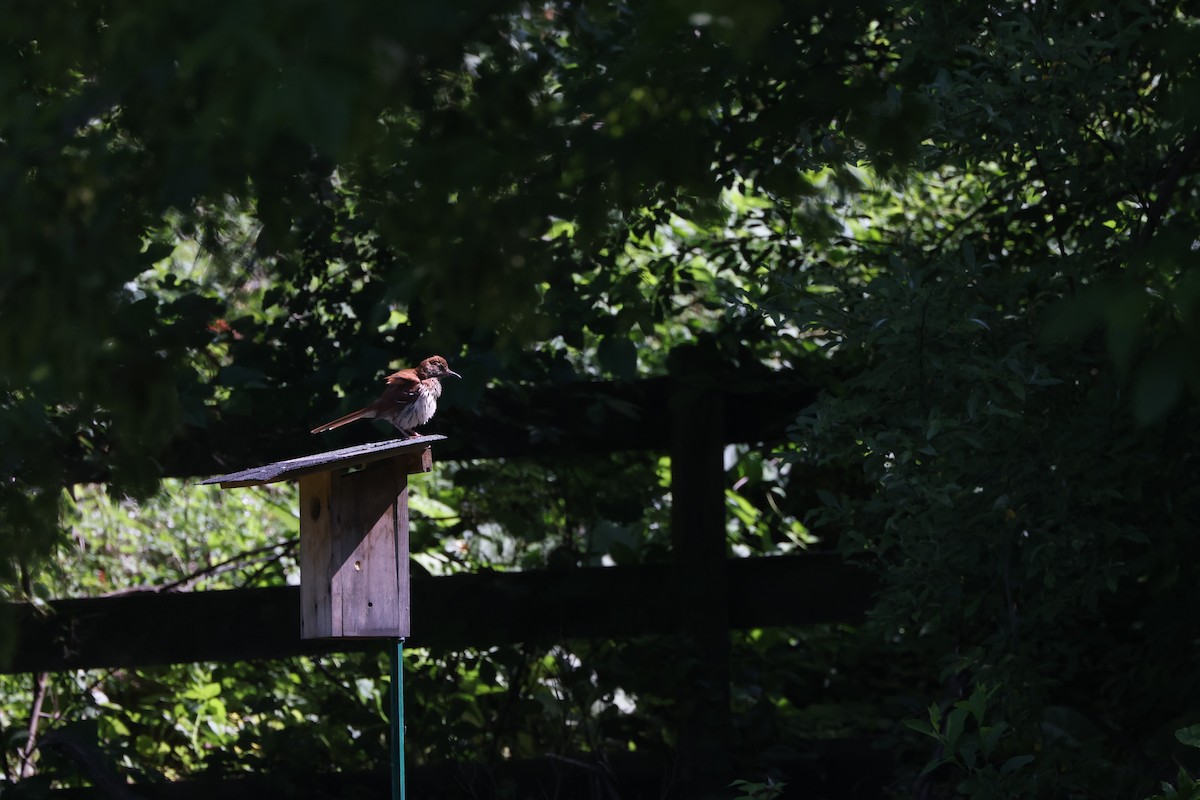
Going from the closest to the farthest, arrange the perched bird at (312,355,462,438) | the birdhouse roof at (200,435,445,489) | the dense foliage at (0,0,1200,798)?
the dense foliage at (0,0,1200,798) < the birdhouse roof at (200,435,445,489) < the perched bird at (312,355,462,438)

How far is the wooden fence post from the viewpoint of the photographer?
467cm

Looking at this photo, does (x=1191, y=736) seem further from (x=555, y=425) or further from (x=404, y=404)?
(x=555, y=425)

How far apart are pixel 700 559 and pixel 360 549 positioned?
1642 millimetres

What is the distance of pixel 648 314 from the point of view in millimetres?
3859

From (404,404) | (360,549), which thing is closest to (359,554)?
(360,549)

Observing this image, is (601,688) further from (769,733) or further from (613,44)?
(613,44)

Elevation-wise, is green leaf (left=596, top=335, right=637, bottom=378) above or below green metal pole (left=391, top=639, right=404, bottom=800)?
above

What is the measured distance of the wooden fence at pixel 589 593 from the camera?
460 cm

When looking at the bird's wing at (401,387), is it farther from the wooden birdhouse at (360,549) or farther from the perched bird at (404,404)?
the wooden birdhouse at (360,549)

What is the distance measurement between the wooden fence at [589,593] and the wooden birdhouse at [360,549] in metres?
0.92

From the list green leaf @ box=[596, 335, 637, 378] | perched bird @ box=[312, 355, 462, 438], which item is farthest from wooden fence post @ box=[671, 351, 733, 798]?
perched bird @ box=[312, 355, 462, 438]

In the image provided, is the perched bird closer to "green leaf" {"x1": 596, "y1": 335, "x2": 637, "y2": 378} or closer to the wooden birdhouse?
the wooden birdhouse

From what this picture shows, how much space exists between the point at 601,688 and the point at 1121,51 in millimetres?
2663

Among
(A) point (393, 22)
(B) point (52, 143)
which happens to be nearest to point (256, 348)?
(B) point (52, 143)
